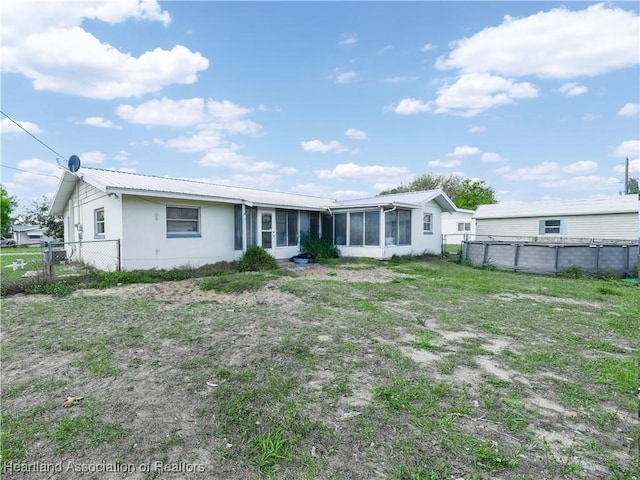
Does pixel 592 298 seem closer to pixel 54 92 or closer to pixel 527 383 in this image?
pixel 527 383

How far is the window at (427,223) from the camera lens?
16.3m

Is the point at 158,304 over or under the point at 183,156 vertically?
under

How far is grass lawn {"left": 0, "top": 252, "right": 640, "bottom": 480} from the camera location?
2.02m

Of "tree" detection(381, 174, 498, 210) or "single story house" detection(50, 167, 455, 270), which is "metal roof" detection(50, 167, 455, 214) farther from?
"tree" detection(381, 174, 498, 210)

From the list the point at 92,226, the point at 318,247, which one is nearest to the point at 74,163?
the point at 92,226

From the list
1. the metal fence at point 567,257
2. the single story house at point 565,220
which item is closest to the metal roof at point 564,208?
the single story house at point 565,220

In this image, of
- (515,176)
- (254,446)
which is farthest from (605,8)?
(515,176)

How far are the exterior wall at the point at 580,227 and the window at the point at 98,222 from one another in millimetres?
20575

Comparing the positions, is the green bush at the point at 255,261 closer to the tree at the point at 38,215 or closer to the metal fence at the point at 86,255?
the metal fence at the point at 86,255

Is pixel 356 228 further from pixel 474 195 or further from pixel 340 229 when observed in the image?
pixel 474 195

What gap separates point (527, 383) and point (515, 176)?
84.7ft

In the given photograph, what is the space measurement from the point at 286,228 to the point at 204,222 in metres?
3.55

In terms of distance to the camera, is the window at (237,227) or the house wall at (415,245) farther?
the house wall at (415,245)

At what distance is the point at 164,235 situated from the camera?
1027 cm
